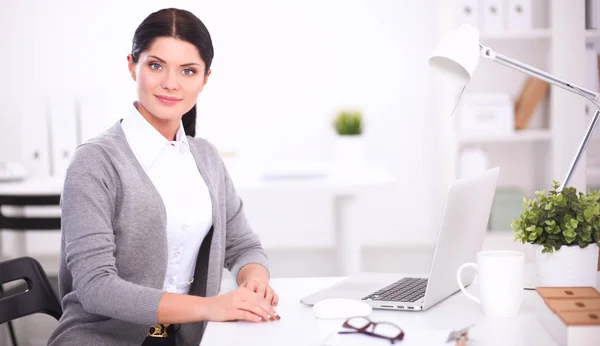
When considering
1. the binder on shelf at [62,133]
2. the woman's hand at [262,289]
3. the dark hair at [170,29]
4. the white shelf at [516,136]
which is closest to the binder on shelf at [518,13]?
the white shelf at [516,136]

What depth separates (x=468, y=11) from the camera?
4020mm

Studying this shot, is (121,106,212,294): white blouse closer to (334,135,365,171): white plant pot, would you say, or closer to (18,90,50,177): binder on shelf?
(334,135,365,171): white plant pot

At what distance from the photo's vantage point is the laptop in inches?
56.7

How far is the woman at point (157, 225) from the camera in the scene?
5.04 feet

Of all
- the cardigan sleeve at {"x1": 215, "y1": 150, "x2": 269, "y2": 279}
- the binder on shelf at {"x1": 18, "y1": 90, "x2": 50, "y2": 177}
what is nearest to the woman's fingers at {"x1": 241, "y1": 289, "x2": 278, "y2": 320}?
the cardigan sleeve at {"x1": 215, "y1": 150, "x2": 269, "y2": 279}

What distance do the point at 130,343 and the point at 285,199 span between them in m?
3.16

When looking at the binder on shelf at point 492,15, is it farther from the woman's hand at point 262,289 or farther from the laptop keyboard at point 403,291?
the woman's hand at point 262,289

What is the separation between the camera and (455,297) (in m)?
1.60

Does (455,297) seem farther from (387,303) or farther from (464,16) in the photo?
(464,16)

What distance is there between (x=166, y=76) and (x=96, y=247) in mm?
481

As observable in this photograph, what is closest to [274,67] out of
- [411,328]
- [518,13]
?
[518,13]

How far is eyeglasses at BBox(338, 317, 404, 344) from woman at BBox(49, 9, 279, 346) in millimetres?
197

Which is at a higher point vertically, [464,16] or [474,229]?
[464,16]

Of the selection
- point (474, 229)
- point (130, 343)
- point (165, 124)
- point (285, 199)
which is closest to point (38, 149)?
point (285, 199)
